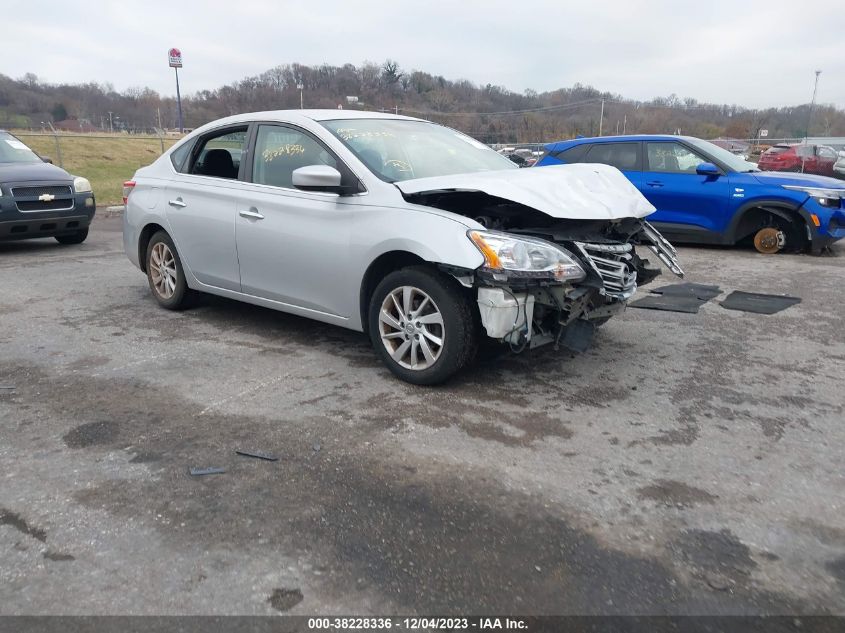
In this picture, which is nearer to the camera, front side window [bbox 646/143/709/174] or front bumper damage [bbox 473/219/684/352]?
front bumper damage [bbox 473/219/684/352]

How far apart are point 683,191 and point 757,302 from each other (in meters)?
3.30

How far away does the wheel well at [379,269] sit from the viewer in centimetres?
445

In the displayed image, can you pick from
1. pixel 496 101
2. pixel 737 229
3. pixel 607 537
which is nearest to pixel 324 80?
pixel 496 101

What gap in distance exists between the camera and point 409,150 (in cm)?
516

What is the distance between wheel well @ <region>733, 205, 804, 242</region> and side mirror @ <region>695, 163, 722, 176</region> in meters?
0.69

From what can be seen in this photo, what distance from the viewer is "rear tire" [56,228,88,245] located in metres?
10.4

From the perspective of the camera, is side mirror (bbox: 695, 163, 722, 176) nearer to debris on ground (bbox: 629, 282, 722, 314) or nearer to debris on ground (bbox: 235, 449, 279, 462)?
debris on ground (bbox: 629, 282, 722, 314)

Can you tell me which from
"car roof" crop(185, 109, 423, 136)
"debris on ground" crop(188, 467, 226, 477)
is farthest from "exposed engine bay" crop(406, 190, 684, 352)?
"debris on ground" crop(188, 467, 226, 477)

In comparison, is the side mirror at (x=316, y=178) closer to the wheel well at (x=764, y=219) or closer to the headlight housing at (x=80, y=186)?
the headlight housing at (x=80, y=186)

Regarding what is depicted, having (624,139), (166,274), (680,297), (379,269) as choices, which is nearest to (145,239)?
(166,274)

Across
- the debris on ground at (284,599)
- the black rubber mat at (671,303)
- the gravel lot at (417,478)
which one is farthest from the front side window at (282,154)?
the black rubber mat at (671,303)

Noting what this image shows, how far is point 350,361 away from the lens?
4977 millimetres

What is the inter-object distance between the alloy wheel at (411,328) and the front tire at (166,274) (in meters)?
2.47

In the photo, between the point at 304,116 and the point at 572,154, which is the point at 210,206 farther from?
the point at 572,154
